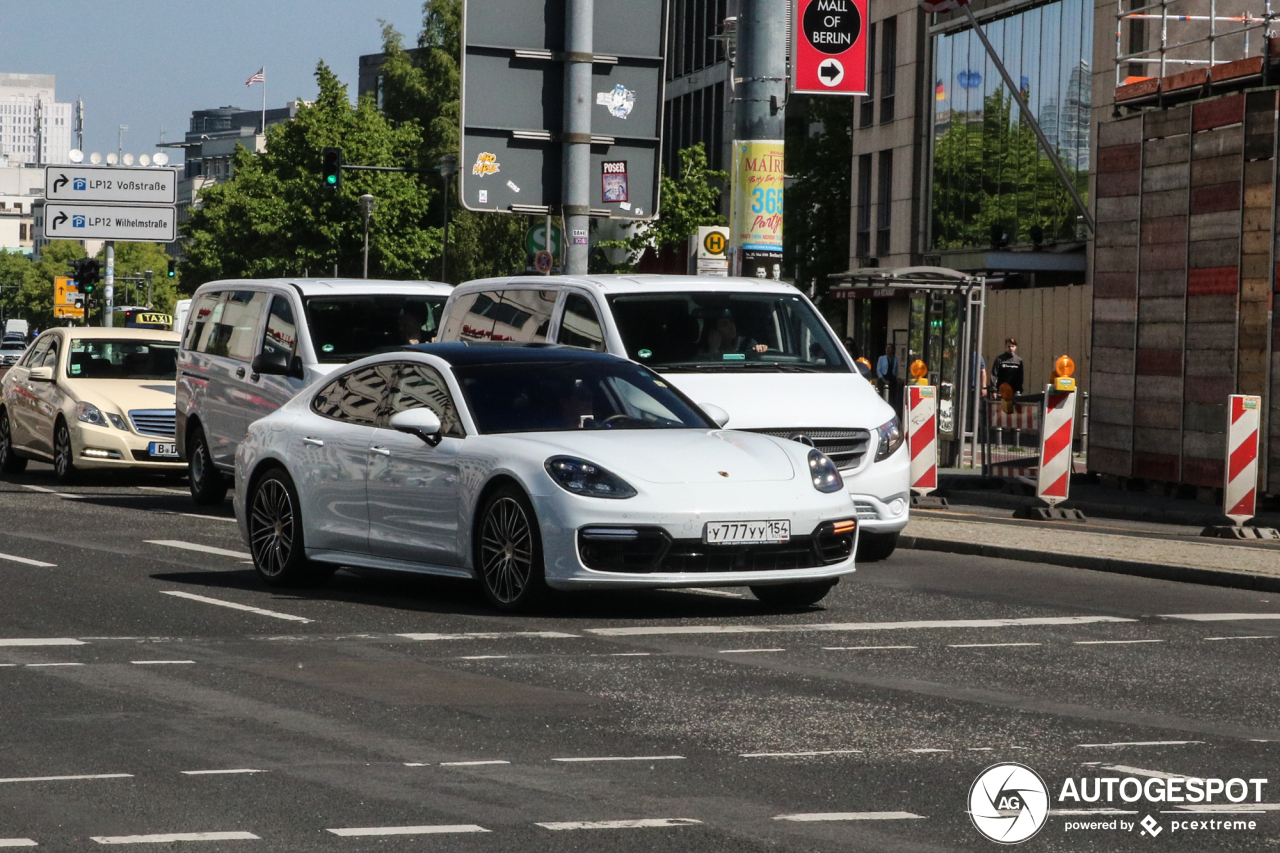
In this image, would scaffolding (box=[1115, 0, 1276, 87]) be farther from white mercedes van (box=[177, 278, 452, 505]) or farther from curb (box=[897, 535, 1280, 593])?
white mercedes van (box=[177, 278, 452, 505])

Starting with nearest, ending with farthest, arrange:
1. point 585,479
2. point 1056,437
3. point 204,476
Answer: point 585,479 → point 204,476 → point 1056,437

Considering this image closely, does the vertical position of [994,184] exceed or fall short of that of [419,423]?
it exceeds it

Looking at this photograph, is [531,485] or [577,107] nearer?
[531,485]

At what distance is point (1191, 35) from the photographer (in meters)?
33.5

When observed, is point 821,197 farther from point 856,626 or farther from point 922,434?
point 856,626

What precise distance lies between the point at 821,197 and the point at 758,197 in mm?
44484

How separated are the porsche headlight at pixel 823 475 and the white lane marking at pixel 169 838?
588cm

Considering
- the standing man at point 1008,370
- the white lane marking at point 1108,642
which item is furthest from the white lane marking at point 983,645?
the standing man at point 1008,370

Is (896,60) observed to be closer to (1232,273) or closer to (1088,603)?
(1232,273)

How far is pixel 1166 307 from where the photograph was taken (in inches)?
920

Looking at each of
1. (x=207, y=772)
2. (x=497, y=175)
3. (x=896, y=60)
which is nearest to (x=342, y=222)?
(x=896, y=60)

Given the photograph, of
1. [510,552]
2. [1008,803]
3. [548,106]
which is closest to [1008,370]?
[548,106]

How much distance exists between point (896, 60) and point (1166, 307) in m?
32.3

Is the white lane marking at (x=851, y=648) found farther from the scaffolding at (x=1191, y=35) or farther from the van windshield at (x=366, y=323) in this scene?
the scaffolding at (x=1191, y=35)
